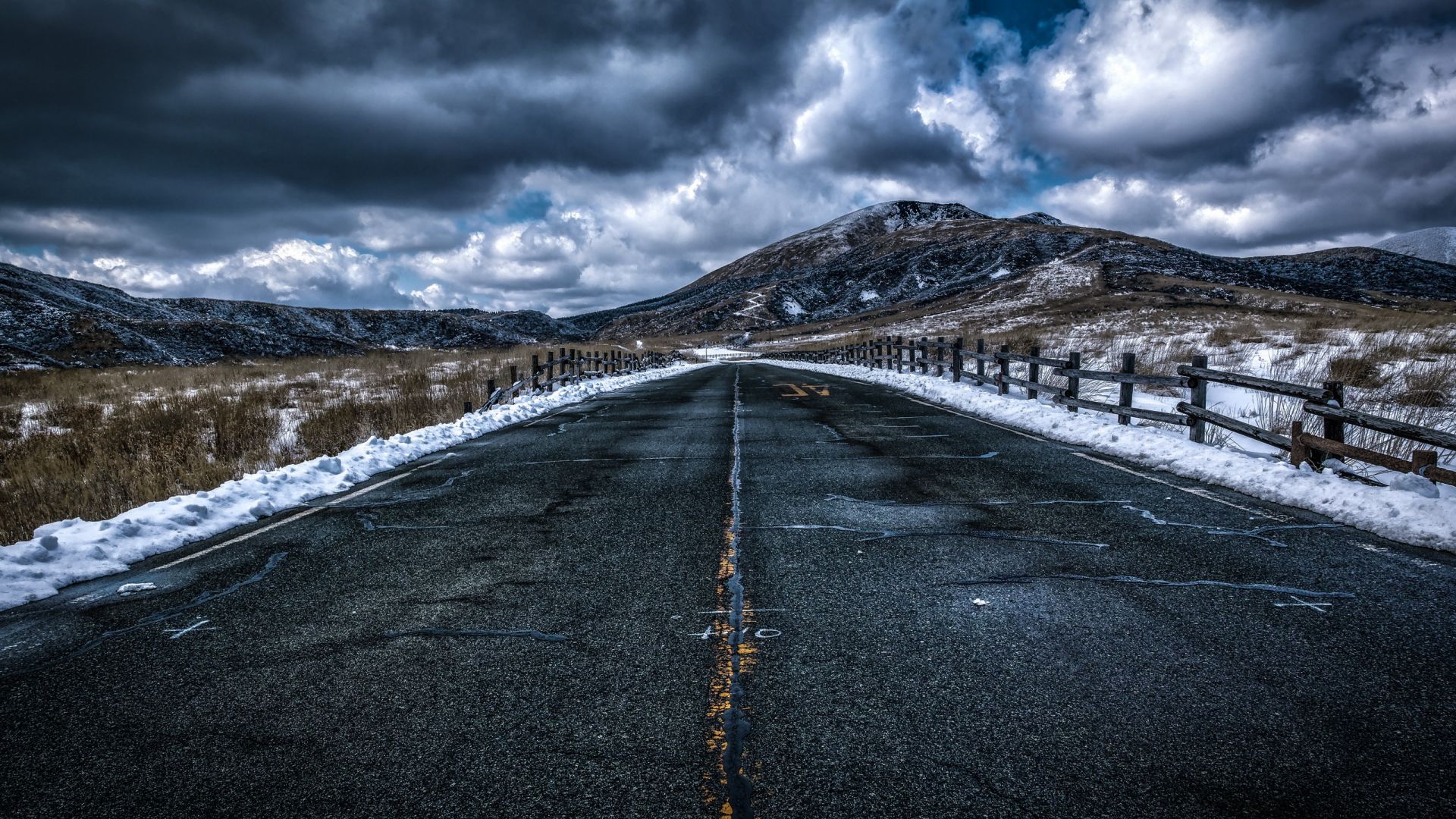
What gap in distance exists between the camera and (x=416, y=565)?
15.3 ft

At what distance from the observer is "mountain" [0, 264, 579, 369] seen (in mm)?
34625

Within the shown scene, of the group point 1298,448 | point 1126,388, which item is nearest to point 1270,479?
point 1298,448

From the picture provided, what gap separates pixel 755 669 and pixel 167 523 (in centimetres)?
552

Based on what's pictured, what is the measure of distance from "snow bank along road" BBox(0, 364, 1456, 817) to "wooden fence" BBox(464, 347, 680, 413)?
370 inches

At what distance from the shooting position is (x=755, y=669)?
3014mm

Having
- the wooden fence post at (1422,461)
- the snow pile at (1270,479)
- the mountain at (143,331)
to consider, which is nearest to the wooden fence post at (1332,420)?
the snow pile at (1270,479)

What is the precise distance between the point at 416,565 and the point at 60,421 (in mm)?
14807

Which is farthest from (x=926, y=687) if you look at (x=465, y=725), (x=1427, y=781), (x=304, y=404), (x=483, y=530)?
(x=304, y=404)

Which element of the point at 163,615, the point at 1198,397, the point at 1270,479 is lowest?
the point at 163,615

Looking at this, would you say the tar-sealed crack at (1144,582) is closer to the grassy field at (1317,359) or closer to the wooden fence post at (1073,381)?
the grassy field at (1317,359)

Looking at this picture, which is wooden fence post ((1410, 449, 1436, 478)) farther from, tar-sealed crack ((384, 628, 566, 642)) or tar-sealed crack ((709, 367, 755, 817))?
tar-sealed crack ((384, 628, 566, 642))

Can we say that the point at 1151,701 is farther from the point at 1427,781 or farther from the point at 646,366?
the point at 646,366

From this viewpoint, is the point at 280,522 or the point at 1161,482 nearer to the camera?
the point at 280,522

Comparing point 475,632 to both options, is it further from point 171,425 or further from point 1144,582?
point 171,425
